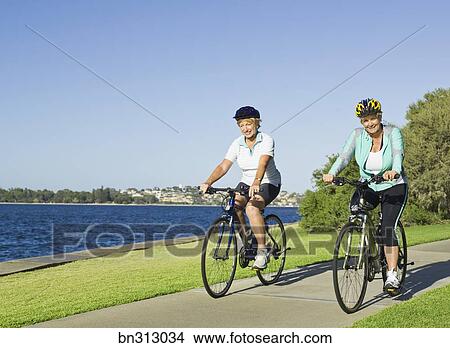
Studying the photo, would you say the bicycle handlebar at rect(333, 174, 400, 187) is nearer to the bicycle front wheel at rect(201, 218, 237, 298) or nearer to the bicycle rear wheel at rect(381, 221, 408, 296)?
the bicycle rear wheel at rect(381, 221, 408, 296)

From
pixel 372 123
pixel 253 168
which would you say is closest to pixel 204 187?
pixel 253 168

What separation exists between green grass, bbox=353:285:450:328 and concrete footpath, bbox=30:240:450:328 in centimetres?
22

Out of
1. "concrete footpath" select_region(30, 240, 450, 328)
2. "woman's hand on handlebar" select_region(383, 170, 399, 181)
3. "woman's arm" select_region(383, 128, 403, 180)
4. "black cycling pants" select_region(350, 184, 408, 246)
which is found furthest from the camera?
"black cycling pants" select_region(350, 184, 408, 246)

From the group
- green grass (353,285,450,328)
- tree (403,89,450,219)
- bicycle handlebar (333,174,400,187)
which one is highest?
tree (403,89,450,219)

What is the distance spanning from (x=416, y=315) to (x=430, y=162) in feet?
100

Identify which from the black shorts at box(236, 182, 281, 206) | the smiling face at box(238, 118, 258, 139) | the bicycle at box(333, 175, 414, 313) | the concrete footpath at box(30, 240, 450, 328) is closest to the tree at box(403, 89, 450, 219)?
the concrete footpath at box(30, 240, 450, 328)

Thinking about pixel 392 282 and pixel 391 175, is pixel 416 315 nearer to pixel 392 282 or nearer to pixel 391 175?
pixel 392 282

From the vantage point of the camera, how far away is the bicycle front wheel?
7.02 metres

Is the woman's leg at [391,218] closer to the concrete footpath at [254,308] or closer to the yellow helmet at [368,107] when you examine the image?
the concrete footpath at [254,308]

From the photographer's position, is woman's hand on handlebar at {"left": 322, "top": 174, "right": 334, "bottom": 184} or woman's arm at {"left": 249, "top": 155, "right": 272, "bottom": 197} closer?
woman's hand on handlebar at {"left": 322, "top": 174, "right": 334, "bottom": 184}
